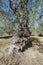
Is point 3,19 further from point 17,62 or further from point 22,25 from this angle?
point 17,62

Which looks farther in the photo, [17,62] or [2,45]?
[2,45]

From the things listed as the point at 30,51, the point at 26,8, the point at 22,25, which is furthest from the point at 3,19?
the point at 30,51

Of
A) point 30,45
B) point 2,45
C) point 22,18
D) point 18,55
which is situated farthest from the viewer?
point 2,45

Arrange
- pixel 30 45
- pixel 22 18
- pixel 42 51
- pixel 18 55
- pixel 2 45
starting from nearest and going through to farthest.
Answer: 1. pixel 22 18
2. pixel 18 55
3. pixel 42 51
4. pixel 30 45
5. pixel 2 45

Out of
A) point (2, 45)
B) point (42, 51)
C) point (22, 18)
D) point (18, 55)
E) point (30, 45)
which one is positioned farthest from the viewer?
point (2, 45)

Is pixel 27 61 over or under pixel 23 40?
under

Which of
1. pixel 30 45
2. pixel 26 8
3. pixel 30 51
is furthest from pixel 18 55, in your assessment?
pixel 26 8

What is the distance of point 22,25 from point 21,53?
2273 mm

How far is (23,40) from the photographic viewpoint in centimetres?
1277

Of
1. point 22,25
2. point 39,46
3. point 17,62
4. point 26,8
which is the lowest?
point 17,62

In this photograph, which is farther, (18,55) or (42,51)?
(42,51)

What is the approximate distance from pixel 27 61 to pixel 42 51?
2.13m

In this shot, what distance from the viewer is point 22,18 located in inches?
437

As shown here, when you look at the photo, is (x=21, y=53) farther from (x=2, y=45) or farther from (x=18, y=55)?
(x=2, y=45)
